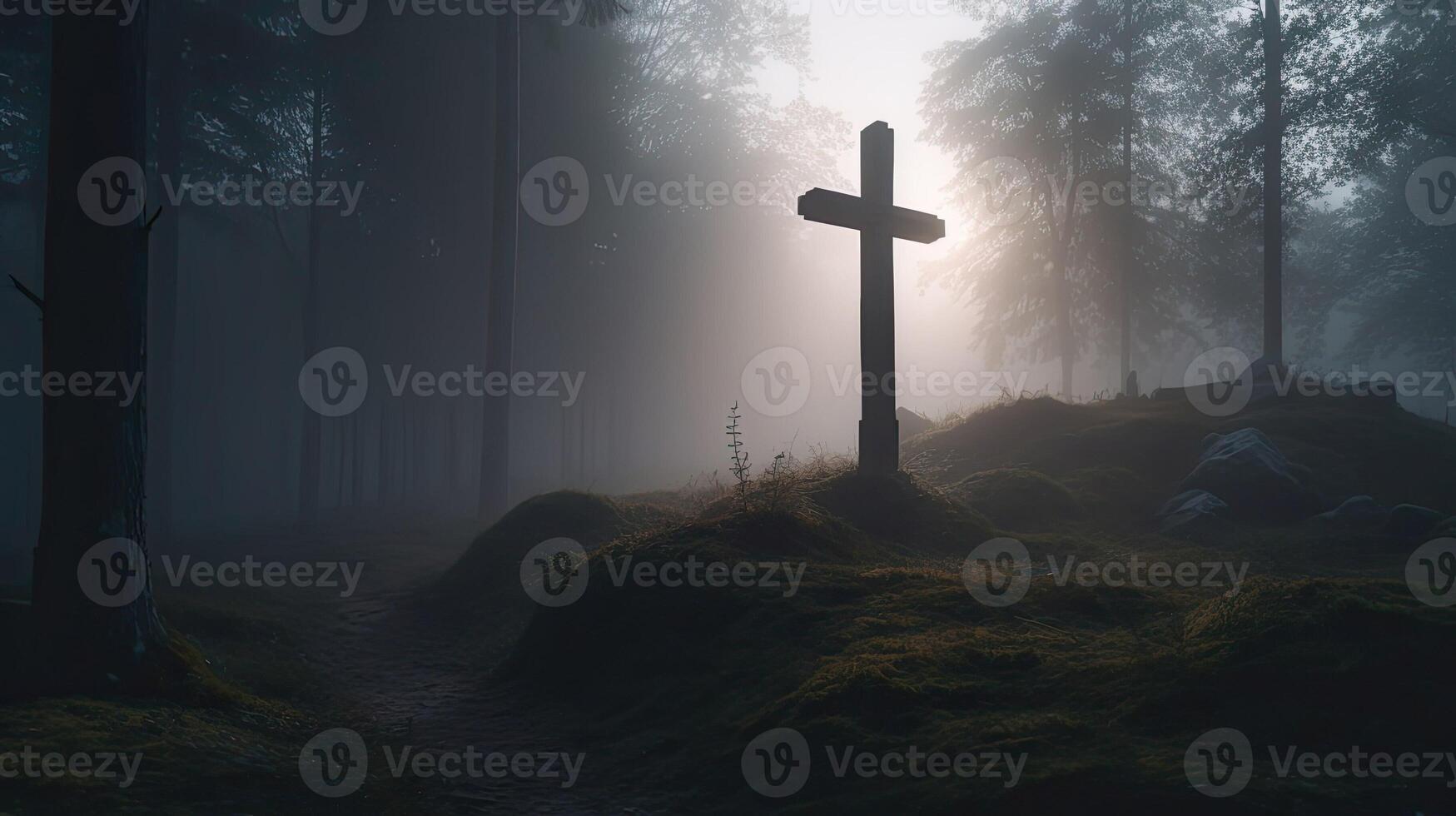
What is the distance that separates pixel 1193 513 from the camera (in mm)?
10461

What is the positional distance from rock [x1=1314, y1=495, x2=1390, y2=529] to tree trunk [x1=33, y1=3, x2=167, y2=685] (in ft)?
38.5

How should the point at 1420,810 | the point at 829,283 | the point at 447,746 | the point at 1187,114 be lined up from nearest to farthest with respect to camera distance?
the point at 1420,810 < the point at 447,746 < the point at 1187,114 < the point at 829,283

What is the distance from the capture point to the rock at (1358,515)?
9.66m

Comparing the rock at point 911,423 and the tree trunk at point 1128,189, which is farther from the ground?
the tree trunk at point 1128,189

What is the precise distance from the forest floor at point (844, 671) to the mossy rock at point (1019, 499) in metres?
0.04

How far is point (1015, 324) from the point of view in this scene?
2936cm

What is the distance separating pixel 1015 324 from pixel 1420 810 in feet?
89.3

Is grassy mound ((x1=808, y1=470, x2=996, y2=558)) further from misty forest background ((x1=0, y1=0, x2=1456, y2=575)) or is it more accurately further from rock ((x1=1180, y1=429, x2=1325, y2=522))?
misty forest background ((x1=0, y1=0, x2=1456, y2=575))

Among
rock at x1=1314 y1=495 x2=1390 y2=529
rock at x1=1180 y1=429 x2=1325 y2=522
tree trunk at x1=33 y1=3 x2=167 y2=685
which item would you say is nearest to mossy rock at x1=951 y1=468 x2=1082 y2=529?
rock at x1=1180 y1=429 x2=1325 y2=522

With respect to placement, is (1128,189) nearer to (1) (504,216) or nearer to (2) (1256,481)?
(2) (1256,481)

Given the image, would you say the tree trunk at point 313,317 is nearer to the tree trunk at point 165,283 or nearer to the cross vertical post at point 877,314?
the tree trunk at point 165,283

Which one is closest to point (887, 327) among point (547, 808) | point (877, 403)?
point (877, 403)

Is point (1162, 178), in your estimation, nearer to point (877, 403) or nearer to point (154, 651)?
point (877, 403)

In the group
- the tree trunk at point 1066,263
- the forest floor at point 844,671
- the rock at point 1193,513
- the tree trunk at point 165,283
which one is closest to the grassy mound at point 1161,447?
the forest floor at point 844,671
